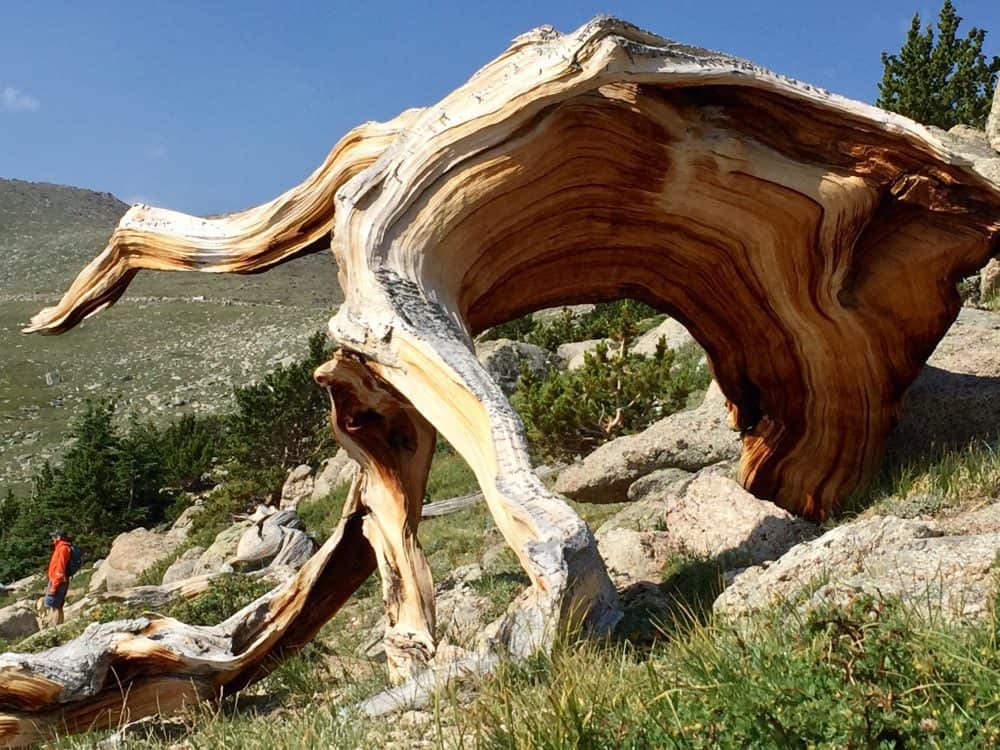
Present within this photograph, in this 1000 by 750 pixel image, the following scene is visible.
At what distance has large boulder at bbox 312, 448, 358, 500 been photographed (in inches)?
898

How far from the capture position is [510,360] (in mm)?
25641

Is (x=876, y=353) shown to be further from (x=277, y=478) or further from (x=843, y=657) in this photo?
(x=277, y=478)

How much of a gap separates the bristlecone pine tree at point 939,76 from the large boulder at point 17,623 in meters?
22.2

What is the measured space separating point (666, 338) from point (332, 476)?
874 cm

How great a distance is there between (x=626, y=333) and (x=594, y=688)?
15.3 metres

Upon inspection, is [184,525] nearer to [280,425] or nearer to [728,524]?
[280,425]

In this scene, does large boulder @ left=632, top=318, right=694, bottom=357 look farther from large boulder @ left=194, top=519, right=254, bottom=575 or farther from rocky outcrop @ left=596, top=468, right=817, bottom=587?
rocky outcrop @ left=596, top=468, right=817, bottom=587

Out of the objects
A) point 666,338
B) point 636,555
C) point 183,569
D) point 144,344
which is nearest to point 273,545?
point 183,569

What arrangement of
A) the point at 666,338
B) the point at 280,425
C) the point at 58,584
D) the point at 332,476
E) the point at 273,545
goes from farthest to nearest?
the point at 280,425 < the point at 332,476 < the point at 666,338 < the point at 58,584 < the point at 273,545

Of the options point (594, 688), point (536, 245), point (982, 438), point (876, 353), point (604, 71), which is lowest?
point (594, 688)

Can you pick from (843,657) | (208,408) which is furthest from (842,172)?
(208,408)

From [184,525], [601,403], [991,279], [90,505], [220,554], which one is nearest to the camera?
[991,279]

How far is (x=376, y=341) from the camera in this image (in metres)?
4.99

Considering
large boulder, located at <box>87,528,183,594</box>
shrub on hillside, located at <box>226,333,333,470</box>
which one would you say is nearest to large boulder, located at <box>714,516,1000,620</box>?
large boulder, located at <box>87,528,183,594</box>
